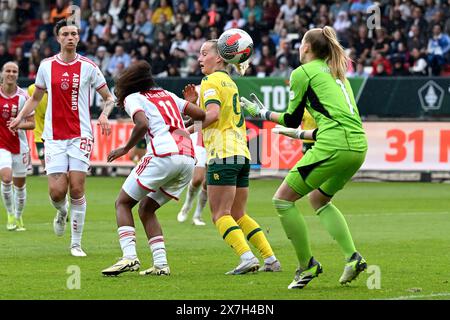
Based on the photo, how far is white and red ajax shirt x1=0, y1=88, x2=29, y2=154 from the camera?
16.8 m

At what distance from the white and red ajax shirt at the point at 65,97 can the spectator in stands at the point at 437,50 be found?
1703 centimetres

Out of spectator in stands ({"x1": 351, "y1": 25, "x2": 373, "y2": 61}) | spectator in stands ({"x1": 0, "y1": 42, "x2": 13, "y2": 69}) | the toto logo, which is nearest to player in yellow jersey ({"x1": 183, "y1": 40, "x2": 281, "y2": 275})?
the toto logo

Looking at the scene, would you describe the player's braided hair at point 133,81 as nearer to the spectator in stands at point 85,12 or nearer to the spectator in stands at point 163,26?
the spectator in stands at point 163,26

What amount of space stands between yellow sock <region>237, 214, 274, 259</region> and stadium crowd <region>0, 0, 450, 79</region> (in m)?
15.0

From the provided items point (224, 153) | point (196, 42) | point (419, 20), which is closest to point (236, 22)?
point (196, 42)

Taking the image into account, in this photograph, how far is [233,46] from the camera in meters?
11.1

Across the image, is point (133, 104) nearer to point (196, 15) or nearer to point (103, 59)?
point (103, 59)

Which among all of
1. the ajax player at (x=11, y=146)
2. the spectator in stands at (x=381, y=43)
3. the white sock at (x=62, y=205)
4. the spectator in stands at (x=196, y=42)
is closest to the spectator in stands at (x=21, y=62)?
the spectator in stands at (x=196, y=42)

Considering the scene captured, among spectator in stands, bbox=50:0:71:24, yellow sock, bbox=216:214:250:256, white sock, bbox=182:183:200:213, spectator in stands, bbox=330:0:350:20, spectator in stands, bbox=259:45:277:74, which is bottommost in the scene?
white sock, bbox=182:183:200:213

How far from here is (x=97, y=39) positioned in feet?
112

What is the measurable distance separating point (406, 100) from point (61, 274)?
17622 mm

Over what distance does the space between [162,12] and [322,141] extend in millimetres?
25345

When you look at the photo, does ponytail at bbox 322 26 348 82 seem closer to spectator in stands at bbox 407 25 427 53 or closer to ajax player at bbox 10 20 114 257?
ajax player at bbox 10 20 114 257
